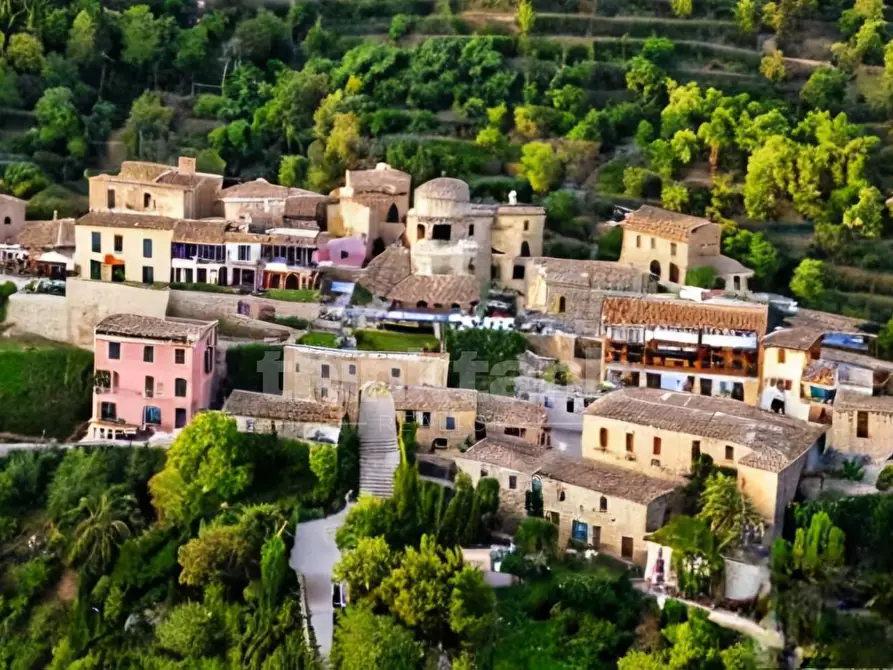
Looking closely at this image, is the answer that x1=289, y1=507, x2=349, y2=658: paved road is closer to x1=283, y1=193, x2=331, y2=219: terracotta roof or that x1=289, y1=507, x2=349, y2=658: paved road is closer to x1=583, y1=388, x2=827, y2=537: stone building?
x1=583, y1=388, x2=827, y2=537: stone building

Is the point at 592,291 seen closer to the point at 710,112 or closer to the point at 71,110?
the point at 710,112

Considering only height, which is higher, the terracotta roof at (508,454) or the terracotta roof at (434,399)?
the terracotta roof at (434,399)

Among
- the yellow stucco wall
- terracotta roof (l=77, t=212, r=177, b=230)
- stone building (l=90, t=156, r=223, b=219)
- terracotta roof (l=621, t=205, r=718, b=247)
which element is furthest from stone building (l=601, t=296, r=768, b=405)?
stone building (l=90, t=156, r=223, b=219)

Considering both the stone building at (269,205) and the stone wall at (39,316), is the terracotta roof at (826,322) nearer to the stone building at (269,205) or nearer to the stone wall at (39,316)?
the stone building at (269,205)

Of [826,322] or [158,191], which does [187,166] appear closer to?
[158,191]

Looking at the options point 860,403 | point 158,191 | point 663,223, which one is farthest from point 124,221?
point 860,403

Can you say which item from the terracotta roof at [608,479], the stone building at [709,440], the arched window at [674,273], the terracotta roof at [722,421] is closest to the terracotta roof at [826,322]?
the arched window at [674,273]
